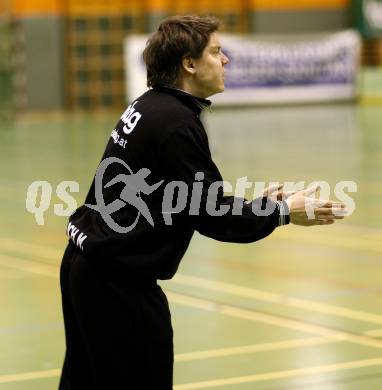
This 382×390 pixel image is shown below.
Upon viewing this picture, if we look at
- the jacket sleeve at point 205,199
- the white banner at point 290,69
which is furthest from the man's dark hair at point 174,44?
the white banner at point 290,69

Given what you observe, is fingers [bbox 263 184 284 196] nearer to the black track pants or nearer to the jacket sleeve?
the jacket sleeve

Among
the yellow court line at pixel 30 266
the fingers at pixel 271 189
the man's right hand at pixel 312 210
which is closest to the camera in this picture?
the man's right hand at pixel 312 210

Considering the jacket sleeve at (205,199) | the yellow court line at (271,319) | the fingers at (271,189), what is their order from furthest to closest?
the yellow court line at (271,319) < the fingers at (271,189) < the jacket sleeve at (205,199)

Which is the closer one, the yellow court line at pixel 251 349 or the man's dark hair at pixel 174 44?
the man's dark hair at pixel 174 44

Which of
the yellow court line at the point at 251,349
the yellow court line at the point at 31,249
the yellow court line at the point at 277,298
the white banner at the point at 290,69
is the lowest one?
the white banner at the point at 290,69

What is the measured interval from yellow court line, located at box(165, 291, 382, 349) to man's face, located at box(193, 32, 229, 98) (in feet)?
9.00

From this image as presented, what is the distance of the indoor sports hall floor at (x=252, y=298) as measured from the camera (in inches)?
244

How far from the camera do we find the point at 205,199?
4.20 m

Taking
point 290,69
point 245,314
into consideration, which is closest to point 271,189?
point 245,314

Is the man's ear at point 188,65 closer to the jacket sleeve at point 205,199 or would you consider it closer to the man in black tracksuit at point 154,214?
the man in black tracksuit at point 154,214

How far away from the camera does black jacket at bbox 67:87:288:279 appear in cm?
420

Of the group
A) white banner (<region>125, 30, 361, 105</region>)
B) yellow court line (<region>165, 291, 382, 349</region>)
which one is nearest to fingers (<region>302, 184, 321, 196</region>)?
yellow court line (<region>165, 291, 382, 349</region>)

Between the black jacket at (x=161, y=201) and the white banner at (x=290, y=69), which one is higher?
the black jacket at (x=161, y=201)

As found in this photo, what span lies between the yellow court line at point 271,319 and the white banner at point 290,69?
18246 mm
